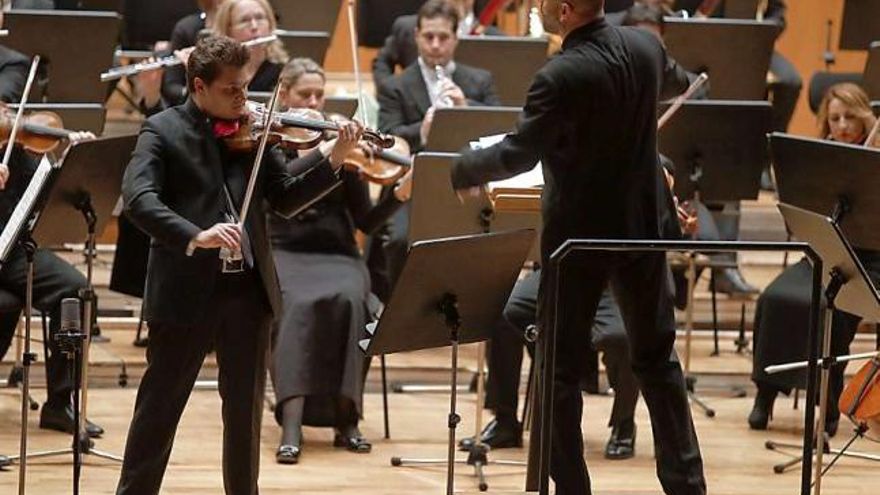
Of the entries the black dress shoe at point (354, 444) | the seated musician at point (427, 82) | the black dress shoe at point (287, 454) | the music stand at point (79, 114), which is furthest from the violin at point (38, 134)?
the seated musician at point (427, 82)

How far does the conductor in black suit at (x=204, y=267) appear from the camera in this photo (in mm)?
4004

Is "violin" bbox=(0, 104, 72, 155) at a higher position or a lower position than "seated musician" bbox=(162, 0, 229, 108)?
lower

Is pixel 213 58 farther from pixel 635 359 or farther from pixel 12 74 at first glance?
pixel 12 74

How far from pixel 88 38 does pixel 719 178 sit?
248 cm

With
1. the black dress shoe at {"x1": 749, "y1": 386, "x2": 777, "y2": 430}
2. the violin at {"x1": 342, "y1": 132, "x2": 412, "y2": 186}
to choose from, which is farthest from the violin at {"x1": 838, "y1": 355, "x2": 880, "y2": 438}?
the violin at {"x1": 342, "y1": 132, "x2": 412, "y2": 186}

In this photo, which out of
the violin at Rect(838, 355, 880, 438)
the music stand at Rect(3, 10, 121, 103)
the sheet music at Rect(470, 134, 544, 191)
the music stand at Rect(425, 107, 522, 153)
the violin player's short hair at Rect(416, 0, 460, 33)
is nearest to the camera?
the sheet music at Rect(470, 134, 544, 191)

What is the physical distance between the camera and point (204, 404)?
591 cm

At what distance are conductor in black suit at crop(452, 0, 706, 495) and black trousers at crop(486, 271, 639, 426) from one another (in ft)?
3.41

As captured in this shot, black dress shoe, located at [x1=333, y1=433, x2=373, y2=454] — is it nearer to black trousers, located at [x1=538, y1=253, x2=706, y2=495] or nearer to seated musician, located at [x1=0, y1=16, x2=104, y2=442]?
seated musician, located at [x1=0, y1=16, x2=104, y2=442]

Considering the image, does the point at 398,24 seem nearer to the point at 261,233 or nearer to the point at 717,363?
the point at 717,363

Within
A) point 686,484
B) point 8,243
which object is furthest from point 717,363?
point 8,243

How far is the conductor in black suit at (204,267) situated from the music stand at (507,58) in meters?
2.68

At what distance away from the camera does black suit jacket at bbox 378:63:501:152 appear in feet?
21.4

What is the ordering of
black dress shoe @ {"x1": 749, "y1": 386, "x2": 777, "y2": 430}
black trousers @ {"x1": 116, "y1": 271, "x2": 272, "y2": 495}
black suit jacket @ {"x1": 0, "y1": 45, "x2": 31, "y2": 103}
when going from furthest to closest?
black dress shoe @ {"x1": 749, "y1": 386, "x2": 777, "y2": 430}
black suit jacket @ {"x1": 0, "y1": 45, "x2": 31, "y2": 103}
black trousers @ {"x1": 116, "y1": 271, "x2": 272, "y2": 495}
